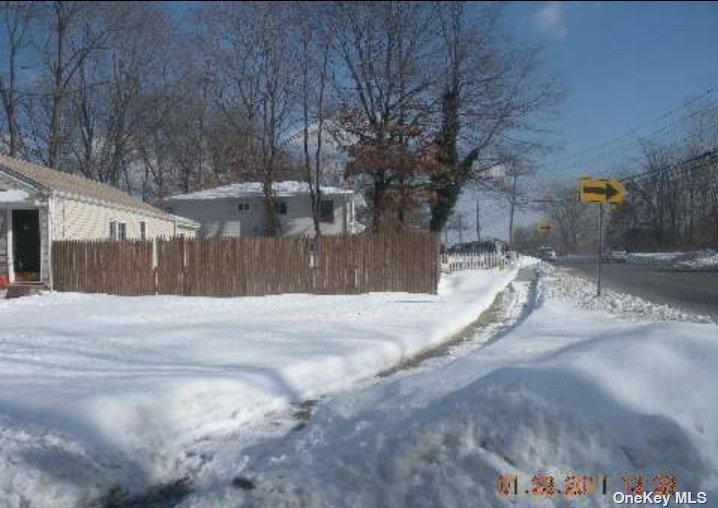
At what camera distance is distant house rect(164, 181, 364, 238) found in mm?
38781

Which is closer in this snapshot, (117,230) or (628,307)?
(628,307)

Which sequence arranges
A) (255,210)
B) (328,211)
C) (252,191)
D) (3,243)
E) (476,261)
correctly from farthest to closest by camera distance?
(255,210), (252,191), (328,211), (476,261), (3,243)

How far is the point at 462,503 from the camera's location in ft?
12.9

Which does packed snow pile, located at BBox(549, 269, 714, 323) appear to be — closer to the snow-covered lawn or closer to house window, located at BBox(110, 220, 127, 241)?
the snow-covered lawn

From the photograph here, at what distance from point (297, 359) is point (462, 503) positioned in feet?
14.7

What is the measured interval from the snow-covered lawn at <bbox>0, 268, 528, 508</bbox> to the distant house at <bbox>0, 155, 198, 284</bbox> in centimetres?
470

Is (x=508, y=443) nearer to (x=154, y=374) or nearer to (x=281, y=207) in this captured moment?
(x=154, y=374)

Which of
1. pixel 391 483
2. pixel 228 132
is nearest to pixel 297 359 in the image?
pixel 391 483

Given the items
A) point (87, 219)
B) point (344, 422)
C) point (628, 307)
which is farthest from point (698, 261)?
point (344, 422)

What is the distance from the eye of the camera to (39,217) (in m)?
19.4

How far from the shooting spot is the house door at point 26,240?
2008cm

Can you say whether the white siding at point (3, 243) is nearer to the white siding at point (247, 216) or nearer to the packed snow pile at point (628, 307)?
the packed snow pile at point (628, 307)

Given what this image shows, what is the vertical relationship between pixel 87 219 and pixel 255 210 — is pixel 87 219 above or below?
below

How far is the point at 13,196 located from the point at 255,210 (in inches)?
835
